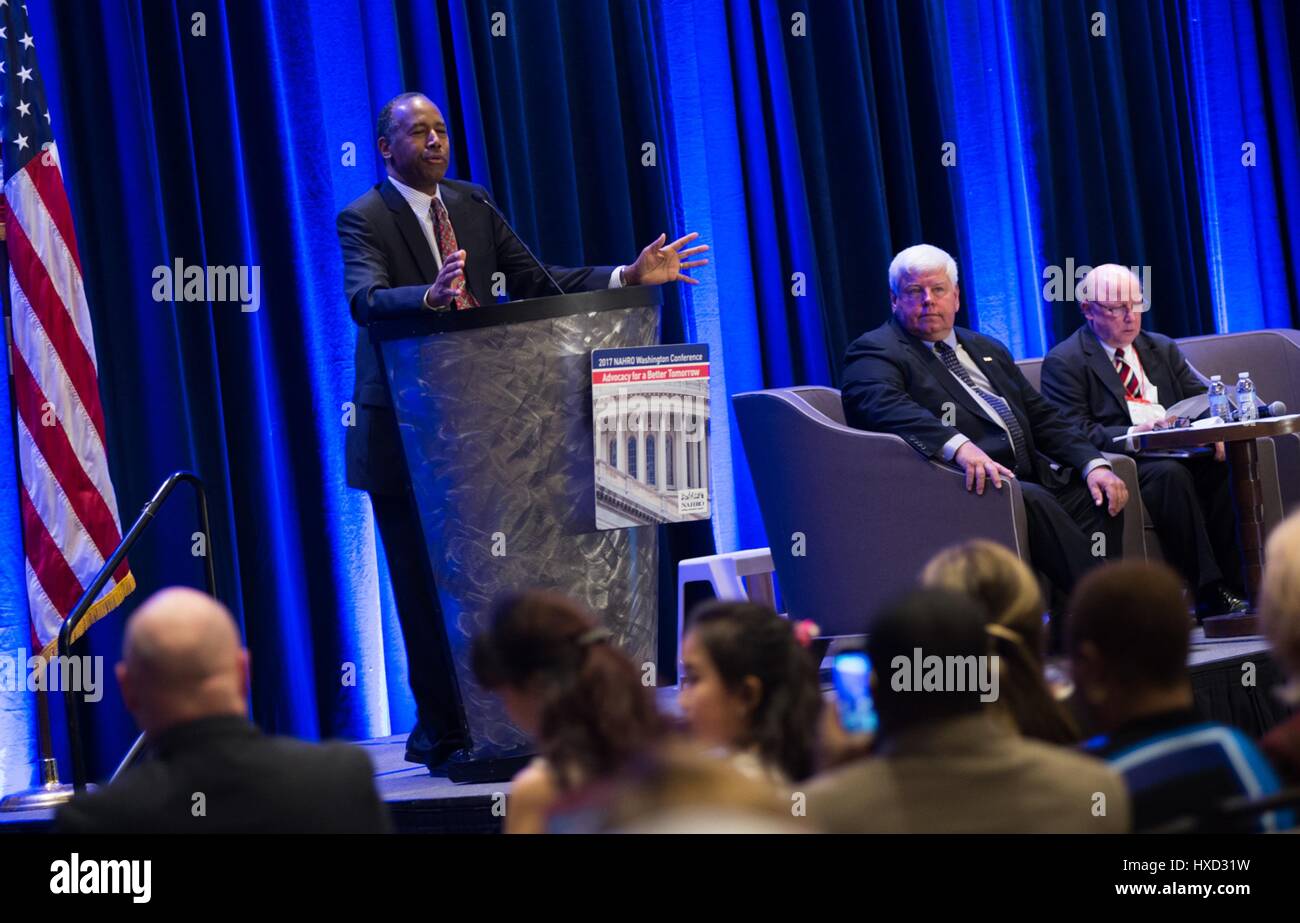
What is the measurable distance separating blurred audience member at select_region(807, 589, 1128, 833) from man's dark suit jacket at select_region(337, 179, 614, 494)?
181 centimetres

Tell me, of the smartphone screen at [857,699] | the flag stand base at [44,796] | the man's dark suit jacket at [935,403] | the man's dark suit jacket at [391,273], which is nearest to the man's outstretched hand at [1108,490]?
the man's dark suit jacket at [935,403]

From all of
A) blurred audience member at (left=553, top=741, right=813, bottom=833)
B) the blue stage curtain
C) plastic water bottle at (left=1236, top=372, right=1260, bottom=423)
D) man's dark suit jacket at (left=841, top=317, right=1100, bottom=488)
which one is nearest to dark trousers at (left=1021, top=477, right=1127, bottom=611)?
man's dark suit jacket at (left=841, top=317, right=1100, bottom=488)

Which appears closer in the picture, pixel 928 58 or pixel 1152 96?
pixel 928 58

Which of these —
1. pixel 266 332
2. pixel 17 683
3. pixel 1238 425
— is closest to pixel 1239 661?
pixel 1238 425

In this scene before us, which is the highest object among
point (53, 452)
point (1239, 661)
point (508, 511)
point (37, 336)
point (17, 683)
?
point (37, 336)

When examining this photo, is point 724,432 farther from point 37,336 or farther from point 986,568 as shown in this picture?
point 986,568

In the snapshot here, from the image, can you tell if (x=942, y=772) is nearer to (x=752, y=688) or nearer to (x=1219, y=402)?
(x=752, y=688)

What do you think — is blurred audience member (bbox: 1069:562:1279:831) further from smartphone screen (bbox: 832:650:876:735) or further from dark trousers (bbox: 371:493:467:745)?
dark trousers (bbox: 371:493:467:745)

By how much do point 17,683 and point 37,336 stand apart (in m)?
0.97

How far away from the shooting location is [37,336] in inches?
154

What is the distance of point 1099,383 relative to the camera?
205 inches

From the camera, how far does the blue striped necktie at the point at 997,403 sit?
4.74 m

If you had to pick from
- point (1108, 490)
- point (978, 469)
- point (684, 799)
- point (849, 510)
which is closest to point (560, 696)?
point (684, 799)

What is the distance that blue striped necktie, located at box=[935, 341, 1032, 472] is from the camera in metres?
4.74
